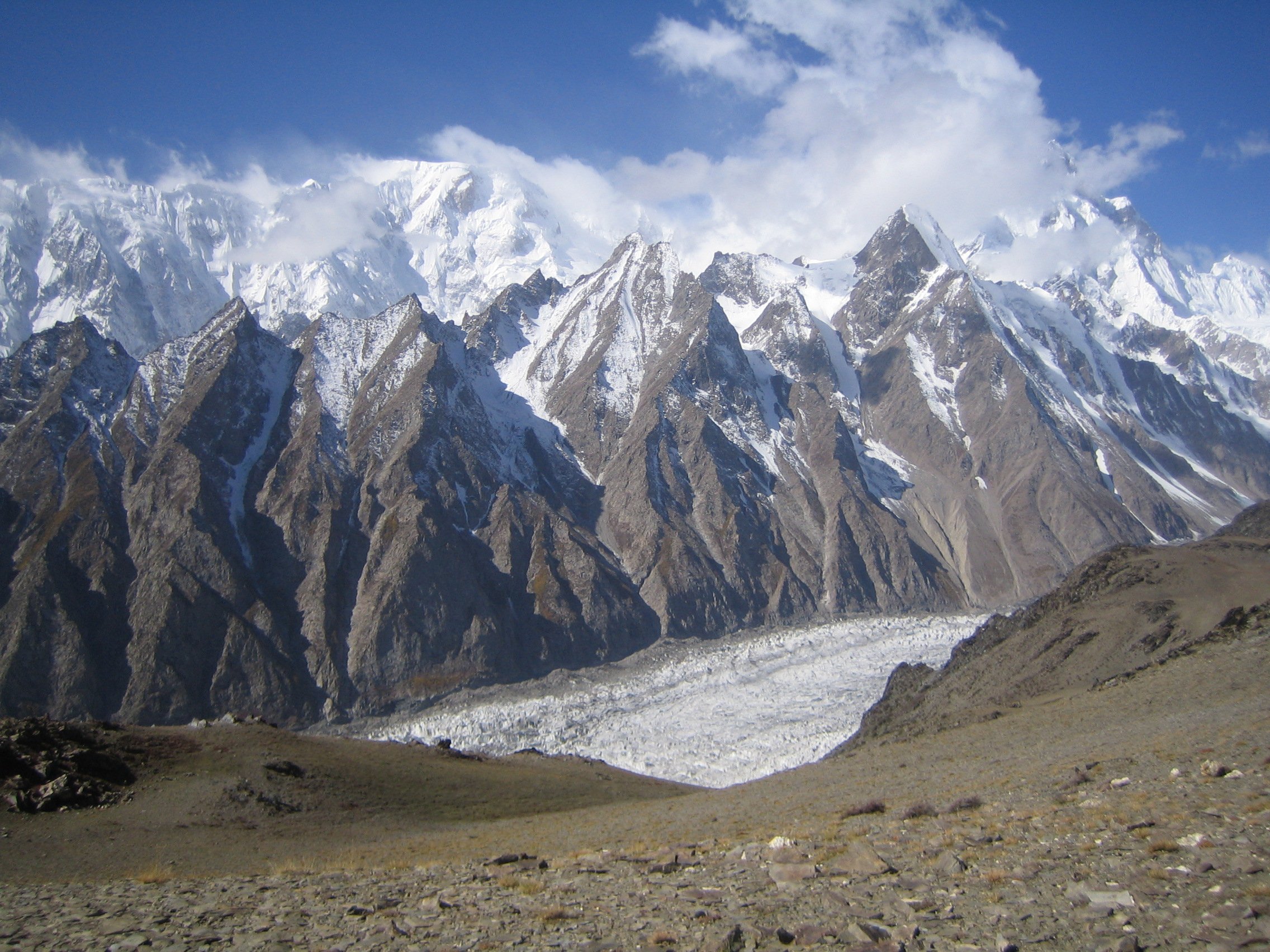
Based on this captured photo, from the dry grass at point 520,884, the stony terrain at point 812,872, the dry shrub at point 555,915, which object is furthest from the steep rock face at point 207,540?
the dry shrub at point 555,915

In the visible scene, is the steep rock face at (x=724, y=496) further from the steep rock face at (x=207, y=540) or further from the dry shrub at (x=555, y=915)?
the dry shrub at (x=555, y=915)

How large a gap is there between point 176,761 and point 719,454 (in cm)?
13711

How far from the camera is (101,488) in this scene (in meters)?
112

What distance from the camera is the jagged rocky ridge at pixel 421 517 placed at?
3954 inches

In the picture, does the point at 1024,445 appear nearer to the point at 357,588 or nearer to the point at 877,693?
the point at 877,693

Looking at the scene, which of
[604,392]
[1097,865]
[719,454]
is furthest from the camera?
[604,392]

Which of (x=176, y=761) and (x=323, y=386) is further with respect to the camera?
(x=323, y=386)

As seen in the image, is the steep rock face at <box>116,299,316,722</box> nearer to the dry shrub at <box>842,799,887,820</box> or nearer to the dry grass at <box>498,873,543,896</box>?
the dry shrub at <box>842,799,887,820</box>

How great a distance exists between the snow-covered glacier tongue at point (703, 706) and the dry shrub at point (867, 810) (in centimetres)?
5128

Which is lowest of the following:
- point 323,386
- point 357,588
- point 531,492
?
point 357,588

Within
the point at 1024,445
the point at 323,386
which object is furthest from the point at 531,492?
the point at 1024,445

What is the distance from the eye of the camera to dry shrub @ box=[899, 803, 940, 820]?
1931 centimetres

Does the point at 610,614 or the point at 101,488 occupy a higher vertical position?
the point at 101,488

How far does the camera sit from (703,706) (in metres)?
96.2
